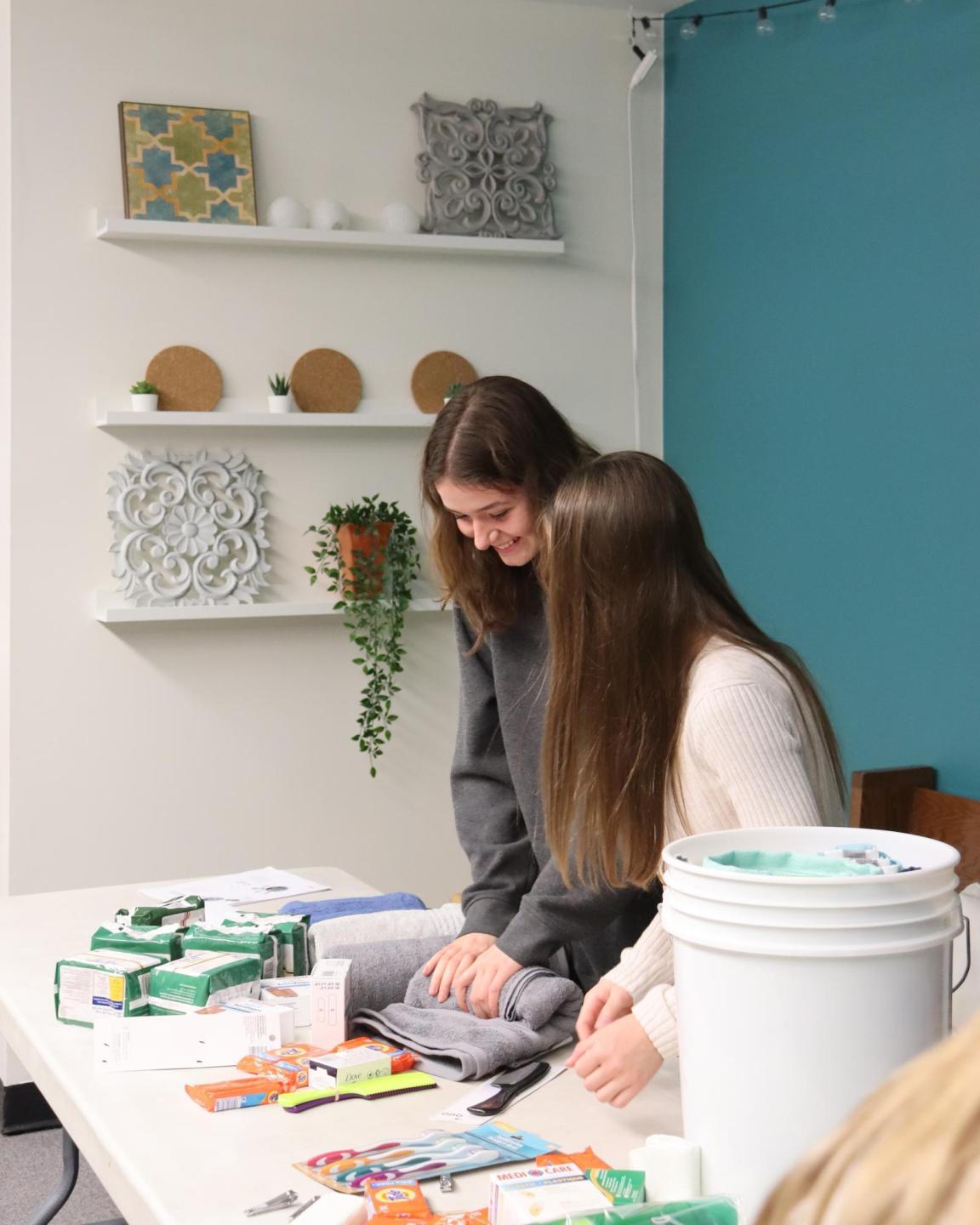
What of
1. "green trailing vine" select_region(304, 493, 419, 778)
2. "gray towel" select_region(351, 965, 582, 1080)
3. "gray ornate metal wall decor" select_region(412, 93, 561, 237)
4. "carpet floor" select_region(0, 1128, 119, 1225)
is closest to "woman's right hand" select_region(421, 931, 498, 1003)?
"gray towel" select_region(351, 965, 582, 1080)

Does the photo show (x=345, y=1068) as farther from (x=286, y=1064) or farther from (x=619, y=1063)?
(x=619, y=1063)

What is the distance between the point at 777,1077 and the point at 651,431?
310 centimetres

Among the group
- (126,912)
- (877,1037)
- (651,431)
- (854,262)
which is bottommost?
(126,912)

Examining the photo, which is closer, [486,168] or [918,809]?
[918,809]

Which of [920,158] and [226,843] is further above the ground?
[920,158]

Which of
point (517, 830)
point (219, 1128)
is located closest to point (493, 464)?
point (517, 830)

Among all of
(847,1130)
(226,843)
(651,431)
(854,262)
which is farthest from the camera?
(651,431)

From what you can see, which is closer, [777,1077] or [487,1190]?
[777,1077]

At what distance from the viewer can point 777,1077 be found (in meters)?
1.01

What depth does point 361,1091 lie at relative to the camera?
1.39 meters

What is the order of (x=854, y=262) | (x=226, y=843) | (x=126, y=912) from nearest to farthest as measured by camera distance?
1. (x=126, y=912)
2. (x=854, y=262)
3. (x=226, y=843)

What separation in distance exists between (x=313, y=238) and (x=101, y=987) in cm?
229

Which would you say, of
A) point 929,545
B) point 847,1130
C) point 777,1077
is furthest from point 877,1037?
point 929,545

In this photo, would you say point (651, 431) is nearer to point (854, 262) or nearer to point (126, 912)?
point (854, 262)
